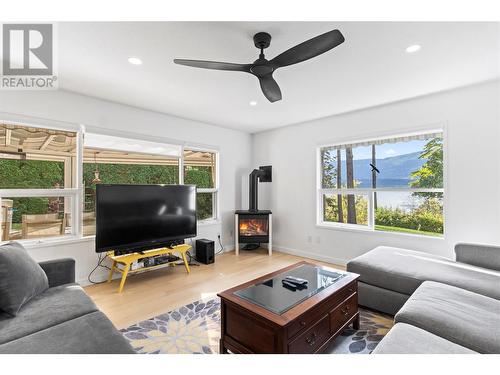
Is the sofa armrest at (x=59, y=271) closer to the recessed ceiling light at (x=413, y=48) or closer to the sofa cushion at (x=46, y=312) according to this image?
the sofa cushion at (x=46, y=312)

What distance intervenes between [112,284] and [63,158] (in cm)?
177

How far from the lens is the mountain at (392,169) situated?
354cm

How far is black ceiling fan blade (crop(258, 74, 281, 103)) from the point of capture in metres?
2.01

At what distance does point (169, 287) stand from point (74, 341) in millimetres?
1916

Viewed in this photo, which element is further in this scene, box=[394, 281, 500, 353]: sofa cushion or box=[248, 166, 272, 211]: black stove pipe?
box=[248, 166, 272, 211]: black stove pipe

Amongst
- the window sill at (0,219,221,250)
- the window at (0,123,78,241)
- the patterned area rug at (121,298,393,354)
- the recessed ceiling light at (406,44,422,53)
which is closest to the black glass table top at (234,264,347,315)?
the patterned area rug at (121,298,393,354)

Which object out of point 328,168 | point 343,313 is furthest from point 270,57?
point 328,168

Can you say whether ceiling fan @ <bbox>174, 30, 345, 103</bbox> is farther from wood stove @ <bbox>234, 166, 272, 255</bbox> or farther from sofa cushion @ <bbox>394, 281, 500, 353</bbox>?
wood stove @ <bbox>234, 166, 272, 255</bbox>

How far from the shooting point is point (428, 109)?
325 cm

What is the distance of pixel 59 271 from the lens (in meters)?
2.06

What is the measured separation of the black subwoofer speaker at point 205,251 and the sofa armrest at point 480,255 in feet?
10.7

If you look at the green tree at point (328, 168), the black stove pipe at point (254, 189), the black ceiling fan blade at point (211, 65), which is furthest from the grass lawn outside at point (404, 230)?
the black ceiling fan blade at point (211, 65)

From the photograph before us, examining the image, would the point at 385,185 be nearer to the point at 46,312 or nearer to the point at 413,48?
the point at 413,48

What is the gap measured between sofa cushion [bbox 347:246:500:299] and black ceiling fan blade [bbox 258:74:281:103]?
195cm
